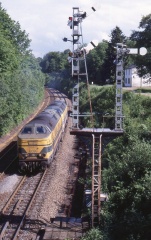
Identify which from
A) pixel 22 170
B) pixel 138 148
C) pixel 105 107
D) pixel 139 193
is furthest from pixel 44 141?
pixel 105 107

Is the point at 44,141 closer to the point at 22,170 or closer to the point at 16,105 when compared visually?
the point at 22,170

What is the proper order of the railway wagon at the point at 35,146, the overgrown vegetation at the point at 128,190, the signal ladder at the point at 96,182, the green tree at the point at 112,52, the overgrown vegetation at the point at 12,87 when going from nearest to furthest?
the overgrown vegetation at the point at 128,190 < the signal ladder at the point at 96,182 < the railway wagon at the point at 35,146 < the overgrown vegetation at the point at 12,87 < the green tree at the point at 112,52

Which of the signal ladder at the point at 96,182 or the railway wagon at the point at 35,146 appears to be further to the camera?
the railway wagon at the point at 35,146

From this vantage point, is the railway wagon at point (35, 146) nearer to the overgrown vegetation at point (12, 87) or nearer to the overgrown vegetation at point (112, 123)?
the overgrown vegetation at point (112, 123)

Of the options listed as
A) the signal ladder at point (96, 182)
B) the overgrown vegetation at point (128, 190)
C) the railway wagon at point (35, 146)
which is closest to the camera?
the overgrown vegetation at point (128, 190)

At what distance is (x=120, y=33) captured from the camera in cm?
5494

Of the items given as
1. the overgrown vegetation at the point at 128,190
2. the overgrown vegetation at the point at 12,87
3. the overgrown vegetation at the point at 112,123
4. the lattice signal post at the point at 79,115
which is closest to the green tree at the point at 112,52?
the overgrown vegetation at the point at 112,123

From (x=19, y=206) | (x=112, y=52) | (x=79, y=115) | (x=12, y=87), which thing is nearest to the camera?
(x=79, y=115)

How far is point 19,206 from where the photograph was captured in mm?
16531

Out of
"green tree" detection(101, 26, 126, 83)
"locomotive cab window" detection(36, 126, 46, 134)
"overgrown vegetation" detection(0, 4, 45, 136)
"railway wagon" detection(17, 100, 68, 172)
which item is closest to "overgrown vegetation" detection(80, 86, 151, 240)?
"railway wagon" detection(17, 100, 68, 172)

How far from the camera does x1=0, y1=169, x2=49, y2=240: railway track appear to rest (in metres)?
14.0

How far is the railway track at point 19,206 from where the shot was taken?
14.0 m

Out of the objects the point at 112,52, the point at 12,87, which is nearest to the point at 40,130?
the point at 12,87

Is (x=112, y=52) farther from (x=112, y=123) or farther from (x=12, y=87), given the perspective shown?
(x=112, y=123)
